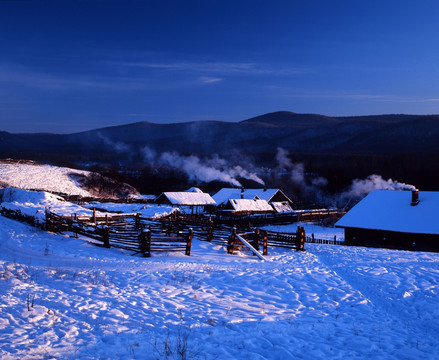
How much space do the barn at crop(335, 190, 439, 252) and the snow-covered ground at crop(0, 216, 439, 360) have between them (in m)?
13.9

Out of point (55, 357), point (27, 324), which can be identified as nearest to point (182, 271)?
point (27, 324)

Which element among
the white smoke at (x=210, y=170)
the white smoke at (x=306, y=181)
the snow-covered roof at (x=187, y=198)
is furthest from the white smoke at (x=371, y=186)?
the snow-covered roof at (x=187, y=198)

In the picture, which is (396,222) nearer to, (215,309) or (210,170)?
(215,309)

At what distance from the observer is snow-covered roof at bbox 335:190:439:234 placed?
89.3ft

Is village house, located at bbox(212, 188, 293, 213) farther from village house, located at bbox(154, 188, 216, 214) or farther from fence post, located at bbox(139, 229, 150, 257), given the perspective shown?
fence post, located at bbox(139, 229, 150, 257)

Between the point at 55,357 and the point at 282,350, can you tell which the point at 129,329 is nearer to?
the point at 55,357

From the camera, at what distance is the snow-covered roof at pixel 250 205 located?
48.6 m

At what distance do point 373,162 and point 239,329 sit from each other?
12166cm

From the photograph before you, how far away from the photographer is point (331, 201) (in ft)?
286

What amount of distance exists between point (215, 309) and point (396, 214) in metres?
25.2

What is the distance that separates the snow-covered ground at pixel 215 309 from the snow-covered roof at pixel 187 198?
3311cm

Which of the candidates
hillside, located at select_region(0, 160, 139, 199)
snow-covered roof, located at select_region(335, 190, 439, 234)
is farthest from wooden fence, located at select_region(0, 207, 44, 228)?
hillside, located at select_region(0, 160, 139, 199)

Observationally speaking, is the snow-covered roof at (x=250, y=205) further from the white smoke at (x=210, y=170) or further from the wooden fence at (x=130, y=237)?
the wooden fence at (x=130, y=237)

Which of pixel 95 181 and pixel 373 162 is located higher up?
pixel 373 162
